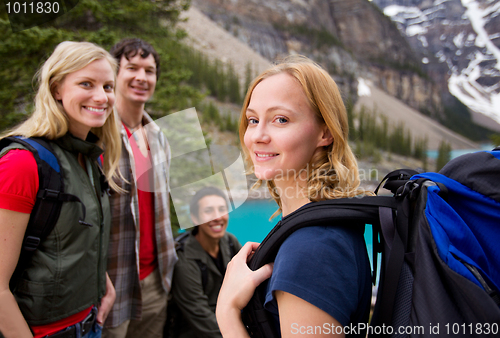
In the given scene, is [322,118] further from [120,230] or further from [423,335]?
[120,230]

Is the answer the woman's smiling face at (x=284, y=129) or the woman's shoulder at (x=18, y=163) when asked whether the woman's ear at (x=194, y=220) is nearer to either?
the woman's shoulder at (x=18, y=163)

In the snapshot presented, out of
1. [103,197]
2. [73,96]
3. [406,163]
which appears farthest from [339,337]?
[406,163]

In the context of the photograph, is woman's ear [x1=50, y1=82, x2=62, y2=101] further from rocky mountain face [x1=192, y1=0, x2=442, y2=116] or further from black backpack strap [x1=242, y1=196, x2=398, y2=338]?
rocky mountain face [x1=192, y1=0, x2=442, y2=116]

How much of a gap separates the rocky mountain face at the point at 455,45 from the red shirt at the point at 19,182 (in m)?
83.9

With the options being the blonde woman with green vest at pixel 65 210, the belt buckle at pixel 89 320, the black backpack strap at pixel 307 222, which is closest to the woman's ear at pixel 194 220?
the blonde woman with green vest at pixel 65 210

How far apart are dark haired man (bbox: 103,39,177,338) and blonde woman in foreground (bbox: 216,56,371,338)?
1174mm

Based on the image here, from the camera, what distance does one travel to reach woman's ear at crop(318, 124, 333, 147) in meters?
1.00

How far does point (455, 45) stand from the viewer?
75750 millimetres

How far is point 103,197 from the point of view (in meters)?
1.65

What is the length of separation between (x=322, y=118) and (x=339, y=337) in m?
0.63

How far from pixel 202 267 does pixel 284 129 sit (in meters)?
1.71

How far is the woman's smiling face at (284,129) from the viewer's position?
3.12 feet

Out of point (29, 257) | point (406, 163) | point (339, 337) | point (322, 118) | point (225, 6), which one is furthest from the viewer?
point (225, 6)

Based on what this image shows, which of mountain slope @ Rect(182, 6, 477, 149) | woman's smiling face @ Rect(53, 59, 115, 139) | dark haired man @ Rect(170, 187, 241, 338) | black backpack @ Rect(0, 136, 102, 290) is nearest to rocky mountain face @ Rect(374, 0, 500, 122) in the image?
mountain slope @ Rect(182, 6, 477, 149)
